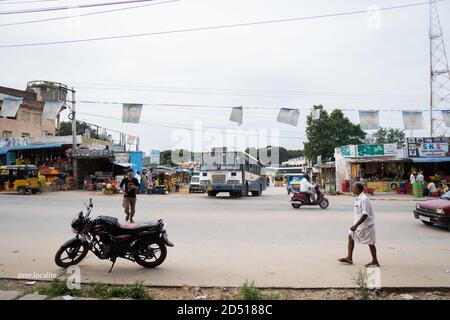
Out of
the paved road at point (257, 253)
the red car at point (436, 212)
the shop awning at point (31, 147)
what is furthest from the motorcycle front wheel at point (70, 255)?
the shop awning at point (31, 147)

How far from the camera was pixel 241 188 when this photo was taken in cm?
2139

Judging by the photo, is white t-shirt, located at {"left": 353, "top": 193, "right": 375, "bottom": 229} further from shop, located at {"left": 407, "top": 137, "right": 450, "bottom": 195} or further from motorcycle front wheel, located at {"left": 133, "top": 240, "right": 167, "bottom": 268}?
shop, located at {"left": 407, "top": 137, "right": 450, "bottom": 195}

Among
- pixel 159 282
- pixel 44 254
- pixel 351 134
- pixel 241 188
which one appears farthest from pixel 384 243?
pixel 351 134

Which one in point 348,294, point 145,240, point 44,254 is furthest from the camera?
point 44,254

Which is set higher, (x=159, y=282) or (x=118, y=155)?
(x=118, y=155)

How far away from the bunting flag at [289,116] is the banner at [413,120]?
6624mm

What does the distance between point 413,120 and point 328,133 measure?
27.0 m

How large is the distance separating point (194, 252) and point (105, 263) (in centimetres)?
181

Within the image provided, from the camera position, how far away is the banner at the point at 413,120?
2041cm

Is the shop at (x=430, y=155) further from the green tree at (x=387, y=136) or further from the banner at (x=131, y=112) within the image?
the green tree at (x=387, y=136)

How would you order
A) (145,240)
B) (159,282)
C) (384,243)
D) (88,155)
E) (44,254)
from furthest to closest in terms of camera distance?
1. (88,155)
2. (384,243)
3. (44,254)
4. (145,240)
5. (159,282)

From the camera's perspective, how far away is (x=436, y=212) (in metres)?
10.2

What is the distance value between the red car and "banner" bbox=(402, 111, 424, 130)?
10.5 meters

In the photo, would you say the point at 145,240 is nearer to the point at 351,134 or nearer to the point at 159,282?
the point at 159,282
